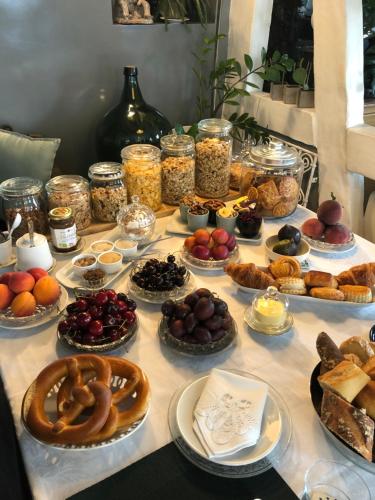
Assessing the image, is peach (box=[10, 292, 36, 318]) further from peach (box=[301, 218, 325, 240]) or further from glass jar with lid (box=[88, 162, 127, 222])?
peach (box=[301, 218, 325, 240])

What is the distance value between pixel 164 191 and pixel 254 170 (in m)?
0.34

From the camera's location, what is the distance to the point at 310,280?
1071mm

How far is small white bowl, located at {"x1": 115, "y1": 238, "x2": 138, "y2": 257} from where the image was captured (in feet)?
4.05

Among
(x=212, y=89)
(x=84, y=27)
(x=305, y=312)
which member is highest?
(x=84, y=27)

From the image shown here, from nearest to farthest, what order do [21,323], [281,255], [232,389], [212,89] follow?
[232,389] < [21,323] < [281,255] < [212,89]

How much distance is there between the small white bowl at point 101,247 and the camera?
3.97ft

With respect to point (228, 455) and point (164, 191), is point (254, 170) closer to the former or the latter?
point (164, 191)

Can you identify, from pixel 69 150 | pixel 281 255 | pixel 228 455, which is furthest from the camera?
pixel 69 150

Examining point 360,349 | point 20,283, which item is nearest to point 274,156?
point 360,349

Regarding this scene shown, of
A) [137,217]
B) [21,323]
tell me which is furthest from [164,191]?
[21,323]

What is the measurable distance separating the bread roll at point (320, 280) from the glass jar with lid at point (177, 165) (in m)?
0.65

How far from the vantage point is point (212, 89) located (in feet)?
7.17

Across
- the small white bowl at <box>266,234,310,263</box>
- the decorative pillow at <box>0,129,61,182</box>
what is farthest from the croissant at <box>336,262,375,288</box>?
the decorative pillow at <box>0,129,61,182</box>

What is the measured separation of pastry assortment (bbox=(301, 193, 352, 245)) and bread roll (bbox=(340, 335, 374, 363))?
0.55m
